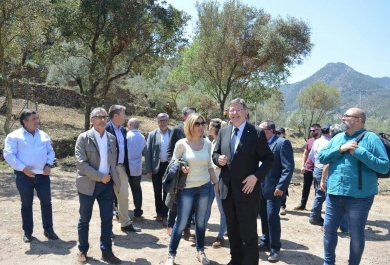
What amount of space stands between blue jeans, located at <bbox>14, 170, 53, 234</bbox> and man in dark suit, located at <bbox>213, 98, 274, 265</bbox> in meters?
2.83


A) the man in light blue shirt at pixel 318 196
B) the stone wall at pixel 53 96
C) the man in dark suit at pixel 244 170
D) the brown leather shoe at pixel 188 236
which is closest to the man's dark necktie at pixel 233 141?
the man in dark suit at pixel 244 170

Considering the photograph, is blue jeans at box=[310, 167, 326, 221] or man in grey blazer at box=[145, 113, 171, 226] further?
blue jeans at box=[310, 167, 326, 221]

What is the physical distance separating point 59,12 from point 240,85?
9.65 meters

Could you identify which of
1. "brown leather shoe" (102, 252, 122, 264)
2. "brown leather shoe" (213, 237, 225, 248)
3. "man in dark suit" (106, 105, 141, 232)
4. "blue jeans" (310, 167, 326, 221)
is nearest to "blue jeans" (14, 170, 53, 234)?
"man in dark suit" (106, 105, 141, 232)

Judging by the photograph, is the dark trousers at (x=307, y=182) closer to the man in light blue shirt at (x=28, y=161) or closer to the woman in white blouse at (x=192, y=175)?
the woman in white blouse at (x=192, y=175)

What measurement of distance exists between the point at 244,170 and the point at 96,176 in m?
1.83

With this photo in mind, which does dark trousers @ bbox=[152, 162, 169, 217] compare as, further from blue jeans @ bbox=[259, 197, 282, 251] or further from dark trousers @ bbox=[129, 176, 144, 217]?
blue jeans @ bbox=[259, 197, 282, 251]

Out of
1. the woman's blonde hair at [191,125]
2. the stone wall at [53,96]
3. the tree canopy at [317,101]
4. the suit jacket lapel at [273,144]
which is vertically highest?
the tree canopy at [317,101]

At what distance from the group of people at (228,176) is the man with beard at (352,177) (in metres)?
0.01

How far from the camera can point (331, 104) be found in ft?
142

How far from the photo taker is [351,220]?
3990 mm

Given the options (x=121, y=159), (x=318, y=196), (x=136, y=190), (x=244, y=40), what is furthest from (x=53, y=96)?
(x=318, y=196)

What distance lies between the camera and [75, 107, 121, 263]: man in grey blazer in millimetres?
4324

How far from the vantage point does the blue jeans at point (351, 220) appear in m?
3.93
